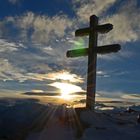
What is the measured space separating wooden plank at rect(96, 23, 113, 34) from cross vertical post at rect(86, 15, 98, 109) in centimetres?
31

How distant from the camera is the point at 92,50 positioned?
776 inches

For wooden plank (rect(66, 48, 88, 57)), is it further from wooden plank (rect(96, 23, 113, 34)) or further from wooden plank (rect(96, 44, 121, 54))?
wooden plank (rect(96, 23, 113, 34))

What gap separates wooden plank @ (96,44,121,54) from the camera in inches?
750

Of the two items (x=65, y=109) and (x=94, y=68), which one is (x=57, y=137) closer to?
(x=65, y=109)

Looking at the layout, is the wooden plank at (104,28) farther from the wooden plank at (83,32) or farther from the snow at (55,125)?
the snow at (55,125)

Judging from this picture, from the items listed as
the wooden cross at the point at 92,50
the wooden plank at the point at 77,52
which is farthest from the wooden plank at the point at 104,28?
the wooden plank at the point at 77,52

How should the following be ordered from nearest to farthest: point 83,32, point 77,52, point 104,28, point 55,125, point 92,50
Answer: point 55,125
point 104,28
point 92,50
point 83,32
point 77,52

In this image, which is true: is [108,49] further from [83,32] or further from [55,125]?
[55,125]

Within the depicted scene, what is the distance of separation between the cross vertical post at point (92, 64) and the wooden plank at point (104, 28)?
31cm

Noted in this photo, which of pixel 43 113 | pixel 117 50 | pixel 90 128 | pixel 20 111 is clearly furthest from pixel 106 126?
pixel 117 50

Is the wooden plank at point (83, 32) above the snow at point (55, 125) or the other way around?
above

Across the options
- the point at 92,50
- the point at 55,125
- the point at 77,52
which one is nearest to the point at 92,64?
the point at 92,50

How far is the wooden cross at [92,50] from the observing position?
62.8 ft

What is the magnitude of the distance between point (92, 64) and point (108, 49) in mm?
1383
